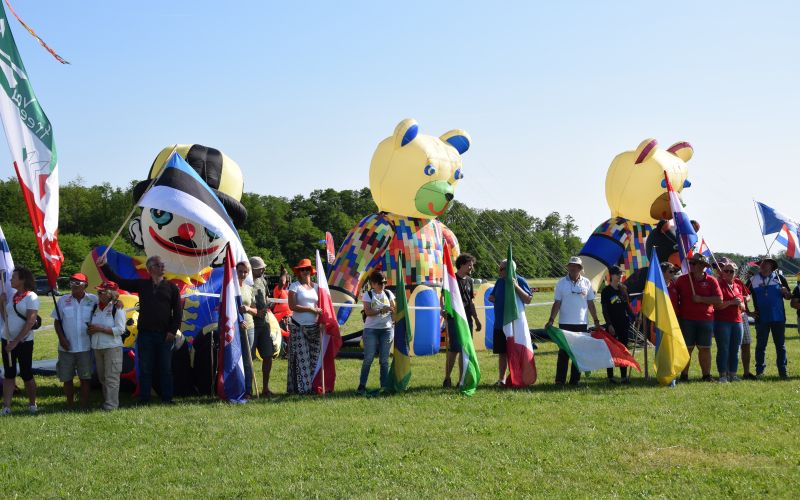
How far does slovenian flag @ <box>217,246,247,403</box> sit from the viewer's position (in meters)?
8.52

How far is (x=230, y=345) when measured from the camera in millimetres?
8594

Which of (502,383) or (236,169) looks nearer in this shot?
(502,383)

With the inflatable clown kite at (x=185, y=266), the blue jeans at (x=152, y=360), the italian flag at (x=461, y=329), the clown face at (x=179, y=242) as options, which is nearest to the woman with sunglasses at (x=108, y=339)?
the blue jeans at (x=152, y=360)

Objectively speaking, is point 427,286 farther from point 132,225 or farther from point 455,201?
point 132,225

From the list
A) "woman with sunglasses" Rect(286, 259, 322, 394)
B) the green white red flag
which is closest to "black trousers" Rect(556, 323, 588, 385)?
"woman with sunglasses" Rect(286, 259, 322, 394)

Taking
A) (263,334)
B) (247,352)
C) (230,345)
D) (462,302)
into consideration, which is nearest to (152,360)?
(230,345)

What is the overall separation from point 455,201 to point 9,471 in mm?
9471

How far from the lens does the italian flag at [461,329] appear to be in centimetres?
891

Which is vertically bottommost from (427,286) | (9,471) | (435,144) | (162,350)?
(9,471)

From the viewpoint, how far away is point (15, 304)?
26.3 feet

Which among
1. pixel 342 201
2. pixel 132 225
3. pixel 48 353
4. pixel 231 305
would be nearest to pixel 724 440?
pixel 231 305

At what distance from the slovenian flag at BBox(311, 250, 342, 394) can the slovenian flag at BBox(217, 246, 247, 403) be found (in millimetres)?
846

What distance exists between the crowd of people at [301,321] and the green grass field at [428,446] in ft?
1.50

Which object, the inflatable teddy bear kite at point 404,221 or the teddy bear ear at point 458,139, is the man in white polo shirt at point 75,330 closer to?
the inflatable teddy bear kite at point 404,221
